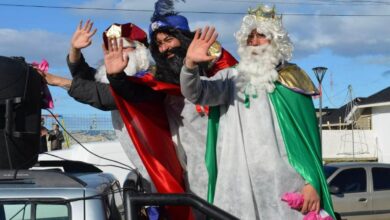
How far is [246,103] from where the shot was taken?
3.67 meters

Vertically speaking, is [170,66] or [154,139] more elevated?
[170,66]

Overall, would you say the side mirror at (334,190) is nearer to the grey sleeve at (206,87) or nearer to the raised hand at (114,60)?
the grey sleeve at (206,87)

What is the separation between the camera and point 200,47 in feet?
10.9

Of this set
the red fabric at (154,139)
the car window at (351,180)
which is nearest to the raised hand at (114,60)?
the red fabric at (154,139)

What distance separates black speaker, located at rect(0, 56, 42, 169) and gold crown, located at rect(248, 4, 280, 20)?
1.37m

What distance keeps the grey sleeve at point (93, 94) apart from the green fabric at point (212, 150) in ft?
1.89

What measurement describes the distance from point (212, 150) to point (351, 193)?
840cm

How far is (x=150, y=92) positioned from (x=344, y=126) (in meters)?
30.2

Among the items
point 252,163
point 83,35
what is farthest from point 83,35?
point 252,163

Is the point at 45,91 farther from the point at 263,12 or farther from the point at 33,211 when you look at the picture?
the point at 263,12

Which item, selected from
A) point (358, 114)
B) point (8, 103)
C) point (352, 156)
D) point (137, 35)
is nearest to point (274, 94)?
point (137, 35)

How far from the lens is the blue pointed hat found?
4047mm

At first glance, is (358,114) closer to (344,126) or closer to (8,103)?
(344,126)

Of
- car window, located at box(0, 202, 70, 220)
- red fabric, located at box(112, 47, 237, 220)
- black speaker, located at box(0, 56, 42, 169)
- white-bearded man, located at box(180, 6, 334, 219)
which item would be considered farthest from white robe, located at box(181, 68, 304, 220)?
car window, located at box(0, 202, 70, 220)
